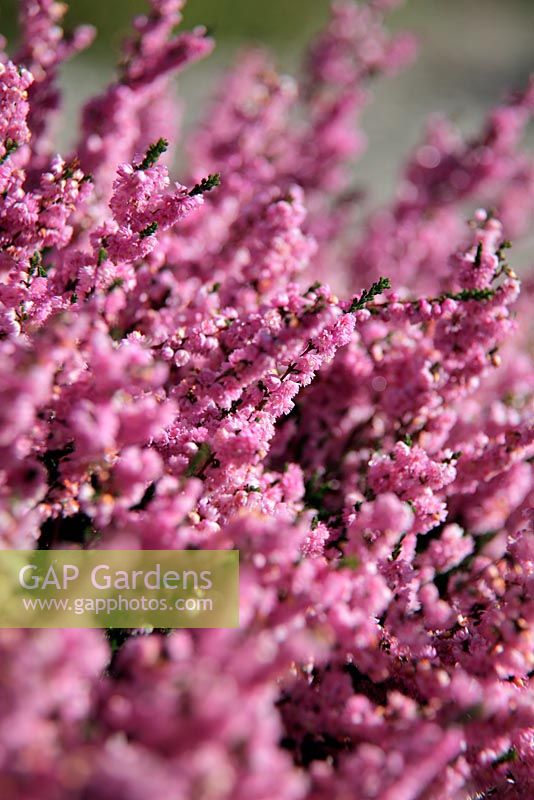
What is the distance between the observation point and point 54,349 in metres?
1.21

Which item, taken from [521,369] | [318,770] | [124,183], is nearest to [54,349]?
[124,183]

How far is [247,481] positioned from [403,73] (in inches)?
334

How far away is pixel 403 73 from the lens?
28.1 ft

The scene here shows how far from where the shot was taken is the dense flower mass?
98cm

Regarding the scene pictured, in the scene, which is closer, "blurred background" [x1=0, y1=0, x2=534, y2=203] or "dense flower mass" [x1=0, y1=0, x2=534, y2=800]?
"dense flower mass" [x1=0, y1=0, x2=534, y2=800]

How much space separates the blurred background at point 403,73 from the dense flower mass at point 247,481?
172 inches

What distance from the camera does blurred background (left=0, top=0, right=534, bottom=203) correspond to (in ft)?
23.2

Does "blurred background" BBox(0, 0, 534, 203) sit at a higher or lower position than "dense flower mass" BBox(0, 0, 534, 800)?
lower

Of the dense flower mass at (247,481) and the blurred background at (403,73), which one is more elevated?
the dense flower mass at (247,481)

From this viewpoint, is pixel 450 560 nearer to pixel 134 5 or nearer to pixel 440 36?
pixel 134 5

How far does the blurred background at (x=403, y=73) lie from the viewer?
7074 millimetres

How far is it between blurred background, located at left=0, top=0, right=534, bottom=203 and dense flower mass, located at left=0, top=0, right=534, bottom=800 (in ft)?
14.3

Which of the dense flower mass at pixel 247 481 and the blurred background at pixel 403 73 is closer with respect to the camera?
the dense flower mass at pixel 247 481

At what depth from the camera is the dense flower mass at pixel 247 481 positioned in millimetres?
975
